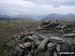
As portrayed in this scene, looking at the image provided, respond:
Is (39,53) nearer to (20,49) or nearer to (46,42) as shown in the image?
(46,42)

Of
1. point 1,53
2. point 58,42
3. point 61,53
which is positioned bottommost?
point 1,53

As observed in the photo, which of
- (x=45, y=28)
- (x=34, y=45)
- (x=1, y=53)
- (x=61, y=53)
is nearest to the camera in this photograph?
(x=61, y=53)

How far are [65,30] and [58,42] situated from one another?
5.79 metres

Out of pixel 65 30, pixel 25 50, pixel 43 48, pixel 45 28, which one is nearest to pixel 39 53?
pixel 43 48

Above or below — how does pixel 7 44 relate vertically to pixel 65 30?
below

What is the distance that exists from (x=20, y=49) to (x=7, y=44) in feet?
12.5

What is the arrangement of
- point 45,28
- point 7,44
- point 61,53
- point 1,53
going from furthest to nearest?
point 45,28
point 7,44
point 1,53
point 61,53

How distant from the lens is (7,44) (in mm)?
16562

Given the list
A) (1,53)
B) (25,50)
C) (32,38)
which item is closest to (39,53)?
(25,50)

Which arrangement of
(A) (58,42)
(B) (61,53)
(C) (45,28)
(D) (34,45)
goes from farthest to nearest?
(C) (45,28) → (D) (34,45) → (A) (58,42) → (B) (61,53)

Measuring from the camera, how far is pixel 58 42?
12094 mm

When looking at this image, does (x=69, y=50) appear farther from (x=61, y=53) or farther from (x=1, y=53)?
(x=1, y=53)

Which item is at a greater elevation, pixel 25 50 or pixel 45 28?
pixel 45 28

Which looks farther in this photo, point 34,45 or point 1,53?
point 1,53
